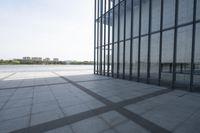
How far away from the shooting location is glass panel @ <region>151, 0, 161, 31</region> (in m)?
10.5

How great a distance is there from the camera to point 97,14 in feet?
60.4

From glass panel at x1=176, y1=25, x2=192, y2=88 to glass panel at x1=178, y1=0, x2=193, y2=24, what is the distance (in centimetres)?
55

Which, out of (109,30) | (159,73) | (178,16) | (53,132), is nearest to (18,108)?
(53,132)

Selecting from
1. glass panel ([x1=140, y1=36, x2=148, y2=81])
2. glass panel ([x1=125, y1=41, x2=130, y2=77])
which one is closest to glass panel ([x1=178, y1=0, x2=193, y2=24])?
glass panel ([x1=140, y1=36, x2=148, y2=81])

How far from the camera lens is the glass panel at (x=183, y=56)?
28.0ft

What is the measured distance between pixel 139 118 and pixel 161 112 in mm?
1070

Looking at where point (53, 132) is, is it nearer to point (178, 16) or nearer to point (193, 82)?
point (193, 82)

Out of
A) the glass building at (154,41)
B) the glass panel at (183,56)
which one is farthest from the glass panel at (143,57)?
the glass panel at (183,56)

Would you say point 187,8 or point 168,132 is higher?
point 187,8

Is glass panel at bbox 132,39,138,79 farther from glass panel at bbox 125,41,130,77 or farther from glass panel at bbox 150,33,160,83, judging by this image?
glass panel at bbox 150,33,160,83

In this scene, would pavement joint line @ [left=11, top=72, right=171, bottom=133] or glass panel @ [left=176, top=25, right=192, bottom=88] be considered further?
glass panel @ [left=176, top=25, right=192, bottom=88]

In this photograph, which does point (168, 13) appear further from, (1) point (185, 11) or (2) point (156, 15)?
(1) point (185, 11)

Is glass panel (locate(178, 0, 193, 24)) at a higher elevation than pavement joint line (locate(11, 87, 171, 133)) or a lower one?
higher

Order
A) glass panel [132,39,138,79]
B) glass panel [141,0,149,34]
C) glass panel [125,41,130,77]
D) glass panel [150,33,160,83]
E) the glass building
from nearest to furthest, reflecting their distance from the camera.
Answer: the glass building, glass panel [150,33,160,83], glass panel [141,0,149,34], glass panel [132,39,138,79], glass panel [125,41,130,77]
